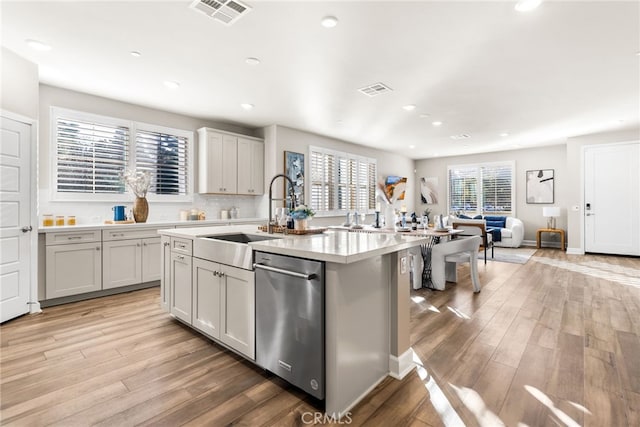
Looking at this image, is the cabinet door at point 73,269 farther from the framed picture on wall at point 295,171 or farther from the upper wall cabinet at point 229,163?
the framed picture on wall at point 295,171

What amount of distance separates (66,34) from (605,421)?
4.85 m

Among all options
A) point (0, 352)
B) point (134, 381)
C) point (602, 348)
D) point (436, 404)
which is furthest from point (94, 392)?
point (602, 348)

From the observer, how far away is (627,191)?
6.60m

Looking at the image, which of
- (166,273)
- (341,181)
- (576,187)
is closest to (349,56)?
(166,273)

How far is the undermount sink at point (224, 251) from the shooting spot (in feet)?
6.93

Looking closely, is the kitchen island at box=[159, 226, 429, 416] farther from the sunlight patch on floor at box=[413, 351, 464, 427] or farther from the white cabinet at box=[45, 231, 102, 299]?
the white cabinet at box=[45, 231, 102, 299]

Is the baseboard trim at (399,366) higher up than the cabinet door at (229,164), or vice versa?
the cabinet door at (229,164)

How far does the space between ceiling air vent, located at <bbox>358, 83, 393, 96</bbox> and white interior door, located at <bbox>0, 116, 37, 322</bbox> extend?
153 inches

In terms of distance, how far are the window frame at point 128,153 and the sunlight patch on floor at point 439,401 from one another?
14.9 feet

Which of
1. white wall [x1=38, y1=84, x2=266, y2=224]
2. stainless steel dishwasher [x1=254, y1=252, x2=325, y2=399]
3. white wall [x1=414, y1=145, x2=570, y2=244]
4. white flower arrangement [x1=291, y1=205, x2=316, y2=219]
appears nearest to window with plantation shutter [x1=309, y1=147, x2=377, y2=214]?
white wall [x1=38, y1=84, x2=266, y2=224]

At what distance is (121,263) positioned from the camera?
4.05 metres

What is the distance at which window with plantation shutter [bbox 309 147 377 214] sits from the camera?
271 inches

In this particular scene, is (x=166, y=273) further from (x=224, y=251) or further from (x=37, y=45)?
(x=37, y=45)

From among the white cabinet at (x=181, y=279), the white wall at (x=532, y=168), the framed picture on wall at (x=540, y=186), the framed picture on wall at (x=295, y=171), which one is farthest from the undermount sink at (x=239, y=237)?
the framed picture on wall at (x=540, y=186)
